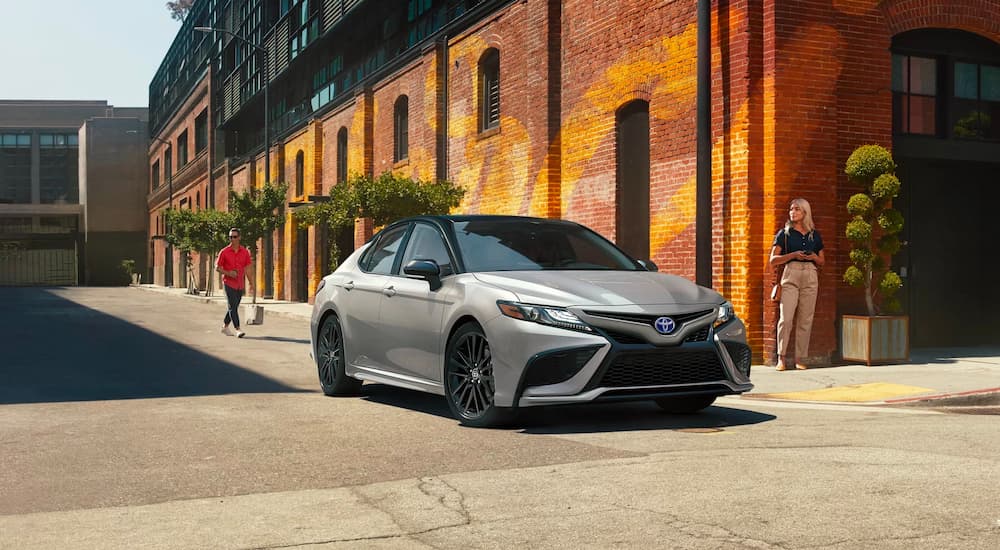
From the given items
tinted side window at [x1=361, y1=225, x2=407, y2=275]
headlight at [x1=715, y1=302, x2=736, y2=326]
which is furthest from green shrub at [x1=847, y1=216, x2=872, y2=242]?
tinted side window at [x1=361, y1=225, x2=407, y2=275]

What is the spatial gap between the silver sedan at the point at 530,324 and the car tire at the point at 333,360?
0.23 meters

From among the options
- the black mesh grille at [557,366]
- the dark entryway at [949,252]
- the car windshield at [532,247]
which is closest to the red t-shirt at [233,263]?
the car windshield at [532,247]

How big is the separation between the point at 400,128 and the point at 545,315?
21.4m

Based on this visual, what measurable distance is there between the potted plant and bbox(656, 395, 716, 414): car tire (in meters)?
5.28

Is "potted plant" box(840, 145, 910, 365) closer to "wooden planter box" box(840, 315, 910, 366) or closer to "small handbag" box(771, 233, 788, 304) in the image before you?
"wooden planter box" box(840, 315, 910, 366)

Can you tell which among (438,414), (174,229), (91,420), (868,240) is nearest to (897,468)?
(438,414)

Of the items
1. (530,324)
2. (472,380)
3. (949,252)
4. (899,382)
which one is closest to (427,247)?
(472,380)

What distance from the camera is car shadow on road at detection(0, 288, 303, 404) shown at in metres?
10.8

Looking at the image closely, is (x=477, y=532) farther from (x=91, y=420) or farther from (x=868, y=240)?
(x=868, y=240)

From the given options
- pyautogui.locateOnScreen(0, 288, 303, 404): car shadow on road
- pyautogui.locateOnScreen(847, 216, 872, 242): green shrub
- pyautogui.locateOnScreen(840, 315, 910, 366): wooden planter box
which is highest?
pyautogui.locateOnScreen(847, 216, 872, 242): green shrub

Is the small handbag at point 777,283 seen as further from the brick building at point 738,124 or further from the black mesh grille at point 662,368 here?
the black mesh grille at point 662,368

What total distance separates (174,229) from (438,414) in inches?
1816

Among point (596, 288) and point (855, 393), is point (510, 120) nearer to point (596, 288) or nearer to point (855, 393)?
point (855, 393)

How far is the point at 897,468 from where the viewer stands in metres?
6.12
